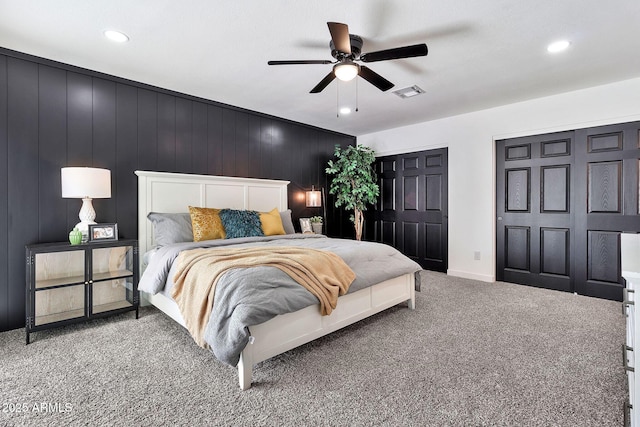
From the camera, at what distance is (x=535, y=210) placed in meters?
4.08

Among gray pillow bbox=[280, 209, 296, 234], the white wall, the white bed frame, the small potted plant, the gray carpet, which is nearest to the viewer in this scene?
the gray carpet

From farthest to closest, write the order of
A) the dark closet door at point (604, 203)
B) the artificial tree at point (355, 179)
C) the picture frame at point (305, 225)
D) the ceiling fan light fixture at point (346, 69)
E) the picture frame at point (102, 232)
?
the artificial tree at point (355, 179) → the picture frame at point (305, 225) → the dark closet door at point (604, 203) → the picture frame at point (102, 232) → the ceiling fan light fixture at point (346, 69)

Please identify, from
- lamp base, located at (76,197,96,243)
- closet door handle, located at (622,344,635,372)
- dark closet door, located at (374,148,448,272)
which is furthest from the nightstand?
dark closet door, located at (374,148,448,272)

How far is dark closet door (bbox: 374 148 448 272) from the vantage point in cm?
499

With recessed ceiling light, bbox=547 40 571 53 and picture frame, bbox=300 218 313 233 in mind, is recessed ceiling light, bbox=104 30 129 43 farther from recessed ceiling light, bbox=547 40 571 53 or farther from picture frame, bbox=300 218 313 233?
recessed ceiling light, bbox=547 40 571 53

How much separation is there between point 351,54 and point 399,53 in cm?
38

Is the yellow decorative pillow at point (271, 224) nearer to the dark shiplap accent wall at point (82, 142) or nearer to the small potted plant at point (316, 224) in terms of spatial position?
the dark shiplap accent wall at point (82, 142)

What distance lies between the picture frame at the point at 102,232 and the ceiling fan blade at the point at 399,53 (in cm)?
272

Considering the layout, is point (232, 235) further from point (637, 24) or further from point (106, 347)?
point (637, 24)

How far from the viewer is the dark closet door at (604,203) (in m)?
3.41

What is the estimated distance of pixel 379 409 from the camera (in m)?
1.67

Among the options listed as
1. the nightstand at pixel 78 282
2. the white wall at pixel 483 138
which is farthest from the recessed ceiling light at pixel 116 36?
the white wall at pixel 483 138

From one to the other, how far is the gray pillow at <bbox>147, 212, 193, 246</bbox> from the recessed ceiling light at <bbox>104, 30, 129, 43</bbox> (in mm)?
1632

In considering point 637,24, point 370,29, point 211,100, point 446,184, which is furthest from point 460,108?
point 211,100
